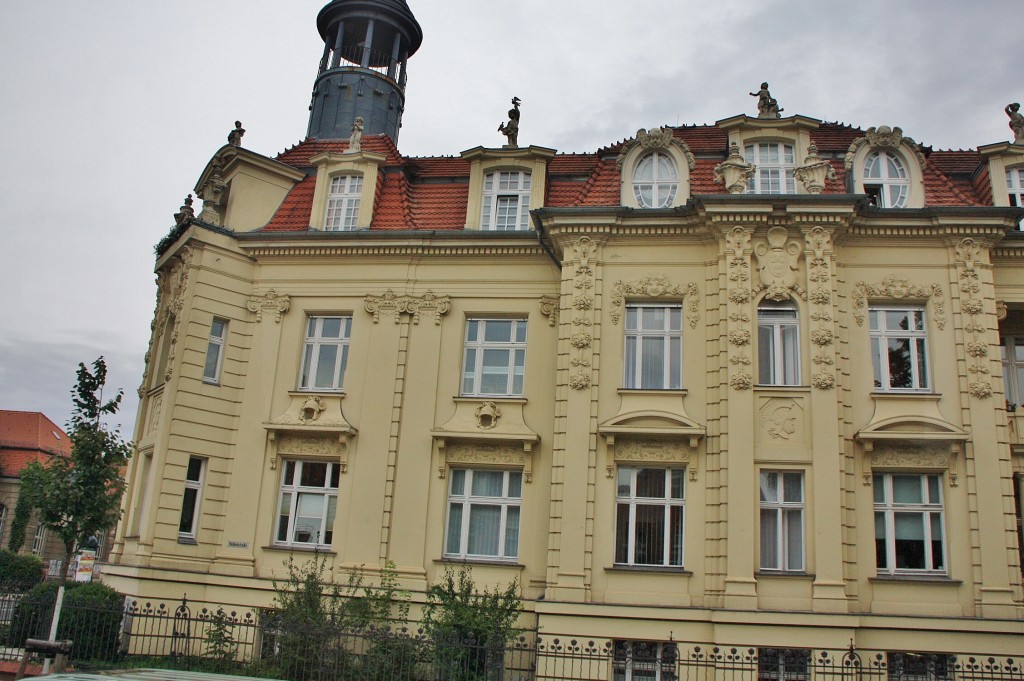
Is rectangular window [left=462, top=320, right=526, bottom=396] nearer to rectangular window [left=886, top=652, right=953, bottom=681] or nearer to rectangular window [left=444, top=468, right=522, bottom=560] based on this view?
rectangular window [left=444, top=468, right=522, bottom=560]

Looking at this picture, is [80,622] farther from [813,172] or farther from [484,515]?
[813,172]

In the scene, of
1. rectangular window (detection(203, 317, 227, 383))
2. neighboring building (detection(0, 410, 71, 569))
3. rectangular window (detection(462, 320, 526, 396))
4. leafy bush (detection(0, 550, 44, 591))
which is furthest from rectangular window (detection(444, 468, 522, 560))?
neighboring building (detection(0, 410, 71, 569))

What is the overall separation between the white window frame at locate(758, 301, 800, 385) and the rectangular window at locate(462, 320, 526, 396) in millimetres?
5661

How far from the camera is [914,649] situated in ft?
54.2

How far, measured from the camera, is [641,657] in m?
17.0

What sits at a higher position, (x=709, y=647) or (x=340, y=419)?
(x=340, y=419)

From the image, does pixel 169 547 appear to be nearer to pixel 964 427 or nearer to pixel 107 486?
pixel 107 486

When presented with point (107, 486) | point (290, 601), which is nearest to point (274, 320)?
point (107, 486)

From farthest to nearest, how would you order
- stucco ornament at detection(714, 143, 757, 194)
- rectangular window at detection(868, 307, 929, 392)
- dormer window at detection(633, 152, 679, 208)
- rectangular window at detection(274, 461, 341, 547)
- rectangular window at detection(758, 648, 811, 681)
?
rectangular window at detection(274, 461, 341, 547) → dormer window at detection(633, 152, 679, 208) → stucco ornament at detection(714, 143, 757, 194) → rectangular window at detection(868, 307, 929, 392) → rectangular window at detection(758, 648, 811, 681)

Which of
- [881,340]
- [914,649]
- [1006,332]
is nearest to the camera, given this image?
[914,649]

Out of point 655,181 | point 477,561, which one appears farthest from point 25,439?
point 655,181

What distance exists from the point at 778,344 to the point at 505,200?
802cm

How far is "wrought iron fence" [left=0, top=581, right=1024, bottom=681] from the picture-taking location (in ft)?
50.9

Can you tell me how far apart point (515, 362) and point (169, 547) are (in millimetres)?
9121
